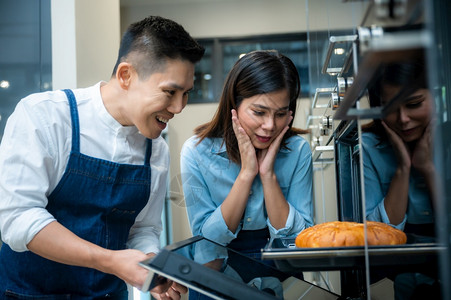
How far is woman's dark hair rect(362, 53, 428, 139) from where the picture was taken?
490 mm

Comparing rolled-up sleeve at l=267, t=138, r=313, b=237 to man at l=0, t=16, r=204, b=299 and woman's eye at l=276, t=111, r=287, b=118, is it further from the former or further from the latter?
man at l=0, t=16, r=204, b=299

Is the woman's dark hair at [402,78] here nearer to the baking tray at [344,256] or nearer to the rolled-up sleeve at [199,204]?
the baking tray at [344,256]

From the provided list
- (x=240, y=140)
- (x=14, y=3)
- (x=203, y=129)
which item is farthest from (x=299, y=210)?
(x=14, y=3)

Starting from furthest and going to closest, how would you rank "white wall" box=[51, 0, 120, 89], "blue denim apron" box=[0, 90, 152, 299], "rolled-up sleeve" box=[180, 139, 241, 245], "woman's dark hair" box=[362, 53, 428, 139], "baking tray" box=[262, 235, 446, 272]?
"white wall" box=[51, 0, 120, 89] < "rolled-up sleeve" box=[180, 139, 241, 245] < "blue denim apron" box=[0, 90, 152, 299] < "baking tray" box=[262, 235, 446, 272] < "woman's dark hair" box=[362, 53, 428, 139]

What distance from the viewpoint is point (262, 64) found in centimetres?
132

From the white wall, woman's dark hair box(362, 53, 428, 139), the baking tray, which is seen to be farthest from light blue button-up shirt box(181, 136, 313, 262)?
the white wall

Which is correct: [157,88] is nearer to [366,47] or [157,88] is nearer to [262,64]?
[262,64]

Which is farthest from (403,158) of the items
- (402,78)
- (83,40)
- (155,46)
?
(83,40)

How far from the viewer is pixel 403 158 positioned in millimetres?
615

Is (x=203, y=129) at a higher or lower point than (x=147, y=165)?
higher

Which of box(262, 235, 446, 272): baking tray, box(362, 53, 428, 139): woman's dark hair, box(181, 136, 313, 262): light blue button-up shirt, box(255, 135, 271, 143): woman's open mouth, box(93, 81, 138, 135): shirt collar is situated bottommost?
box(262, 235, 446, 272): baking tray

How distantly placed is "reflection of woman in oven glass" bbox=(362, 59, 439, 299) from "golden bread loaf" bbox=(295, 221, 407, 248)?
1 centimetres

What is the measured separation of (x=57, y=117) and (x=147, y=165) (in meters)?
0.27

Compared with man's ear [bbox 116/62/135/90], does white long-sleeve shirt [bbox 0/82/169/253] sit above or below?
below
